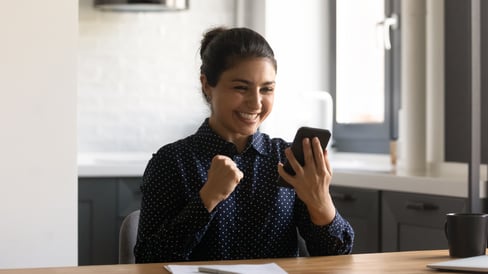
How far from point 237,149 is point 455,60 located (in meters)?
1.87

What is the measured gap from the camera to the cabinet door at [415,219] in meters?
3.57

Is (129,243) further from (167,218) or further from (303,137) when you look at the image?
(303,137)

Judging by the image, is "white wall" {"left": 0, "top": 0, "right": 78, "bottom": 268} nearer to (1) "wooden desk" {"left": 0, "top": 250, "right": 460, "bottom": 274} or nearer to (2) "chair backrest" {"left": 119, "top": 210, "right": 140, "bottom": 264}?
(2) "chair backrest" {"left": 119, "top": 210, "right": 140, "bottom": 264}

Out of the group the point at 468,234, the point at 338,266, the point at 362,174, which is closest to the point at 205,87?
the point at 338,266

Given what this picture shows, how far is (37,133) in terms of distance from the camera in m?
3.17

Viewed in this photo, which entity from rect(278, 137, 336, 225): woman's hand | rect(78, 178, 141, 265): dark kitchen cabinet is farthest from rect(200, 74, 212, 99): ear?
rect(78, 178, 141, 265): dark kitchen cabinet

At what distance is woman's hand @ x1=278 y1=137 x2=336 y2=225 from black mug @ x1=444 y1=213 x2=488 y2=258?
0.30m

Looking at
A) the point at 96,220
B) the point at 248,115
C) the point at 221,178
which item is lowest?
the point at 96,220

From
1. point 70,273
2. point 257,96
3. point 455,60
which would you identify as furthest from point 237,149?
point 455,60

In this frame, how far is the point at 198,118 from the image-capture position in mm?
5191

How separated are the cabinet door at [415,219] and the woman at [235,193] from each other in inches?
52.1

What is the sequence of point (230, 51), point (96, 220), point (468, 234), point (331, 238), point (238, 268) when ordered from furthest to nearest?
1. point (96, 220)
2. point (230, 51)
3. point (331, 238)
4. point (468, 234)
5. point (238, 268)

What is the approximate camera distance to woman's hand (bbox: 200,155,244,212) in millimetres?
2074

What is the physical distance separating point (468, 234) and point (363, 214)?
6.08 feet
